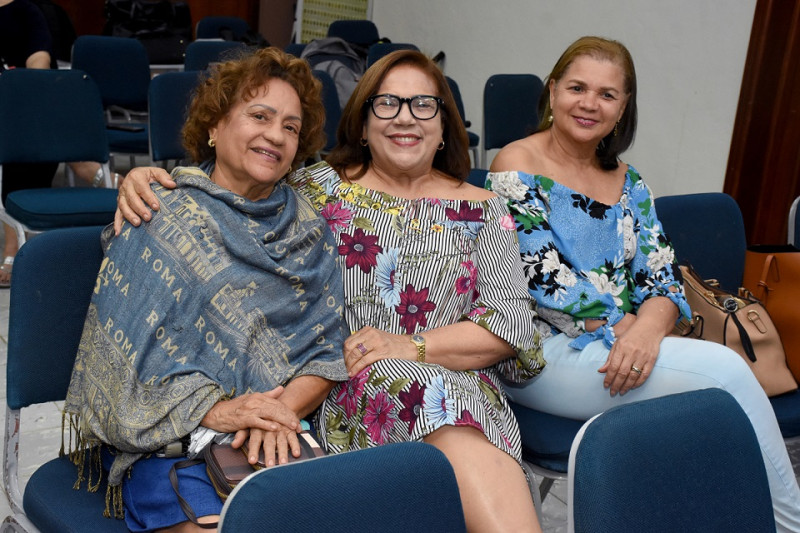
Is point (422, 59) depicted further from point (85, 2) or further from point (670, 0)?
point (85, 2)

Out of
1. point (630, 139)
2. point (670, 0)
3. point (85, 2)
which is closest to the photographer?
point (630, 139)

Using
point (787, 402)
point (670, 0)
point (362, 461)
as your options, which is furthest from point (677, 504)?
point (670, 0)

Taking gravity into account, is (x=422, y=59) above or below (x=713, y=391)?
above

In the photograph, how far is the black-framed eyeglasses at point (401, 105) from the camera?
7.09 ft

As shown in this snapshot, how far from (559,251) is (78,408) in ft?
4.08

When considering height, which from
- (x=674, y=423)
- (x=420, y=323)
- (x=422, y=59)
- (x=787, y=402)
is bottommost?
(x=787, y=402)

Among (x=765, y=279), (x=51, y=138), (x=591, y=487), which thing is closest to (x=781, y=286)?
(x=765, y=279)

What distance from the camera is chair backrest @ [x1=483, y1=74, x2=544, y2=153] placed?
16.6 ft

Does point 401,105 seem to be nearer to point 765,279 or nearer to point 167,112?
point 765,279

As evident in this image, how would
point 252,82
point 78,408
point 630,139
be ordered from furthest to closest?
point 630,139 → point 252,82 → point 78,408

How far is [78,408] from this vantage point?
1.70 meters

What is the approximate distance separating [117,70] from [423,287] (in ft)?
13.1

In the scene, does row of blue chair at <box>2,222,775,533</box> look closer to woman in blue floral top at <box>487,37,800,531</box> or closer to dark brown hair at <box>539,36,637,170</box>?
woman in blue floral top at <box>487,37,800,531</box>

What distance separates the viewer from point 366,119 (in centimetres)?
222
